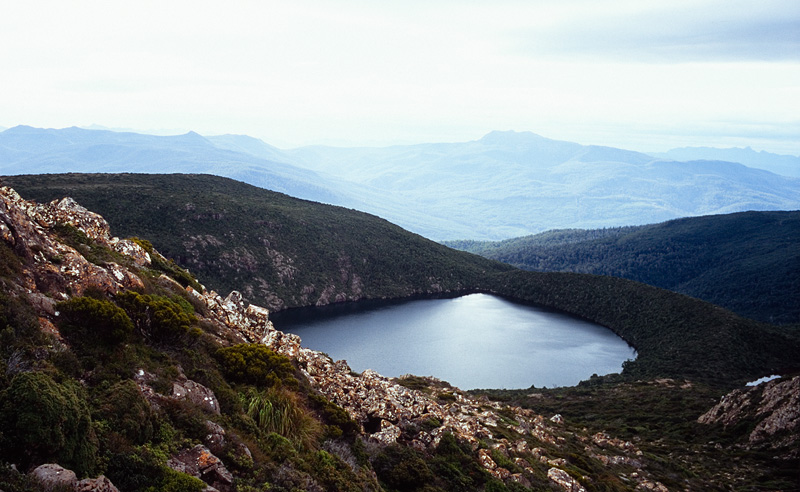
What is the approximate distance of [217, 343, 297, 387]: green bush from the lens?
16797 millimetres

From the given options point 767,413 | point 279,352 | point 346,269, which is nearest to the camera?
point 279,352

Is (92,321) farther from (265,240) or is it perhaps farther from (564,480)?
(265,240)

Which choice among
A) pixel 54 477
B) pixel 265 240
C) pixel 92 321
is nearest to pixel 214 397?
pixel 92 321

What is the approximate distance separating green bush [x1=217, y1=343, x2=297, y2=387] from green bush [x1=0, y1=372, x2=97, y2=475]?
22.8 feet

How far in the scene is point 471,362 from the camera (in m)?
82.5

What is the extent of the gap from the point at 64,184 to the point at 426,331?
278 ft

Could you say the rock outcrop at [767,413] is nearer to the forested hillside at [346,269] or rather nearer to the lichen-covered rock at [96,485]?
the forested hillside at [346,269]

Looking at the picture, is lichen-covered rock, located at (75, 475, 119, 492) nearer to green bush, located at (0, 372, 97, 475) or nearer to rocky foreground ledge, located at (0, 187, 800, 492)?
rocky foreground ledge, located at (0, 187, 800, 492)

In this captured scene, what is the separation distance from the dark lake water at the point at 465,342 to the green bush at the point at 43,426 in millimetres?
63644

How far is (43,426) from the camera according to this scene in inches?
348

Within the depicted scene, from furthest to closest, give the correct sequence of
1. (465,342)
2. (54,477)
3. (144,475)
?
(465,342), (144,475), (54,477)

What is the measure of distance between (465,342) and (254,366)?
260ft

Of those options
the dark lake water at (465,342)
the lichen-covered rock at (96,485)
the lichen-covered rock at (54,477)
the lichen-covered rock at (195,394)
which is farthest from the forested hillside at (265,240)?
the lichen-covered rock at (96,485)

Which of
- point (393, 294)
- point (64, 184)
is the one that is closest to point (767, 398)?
point (393, 294)
